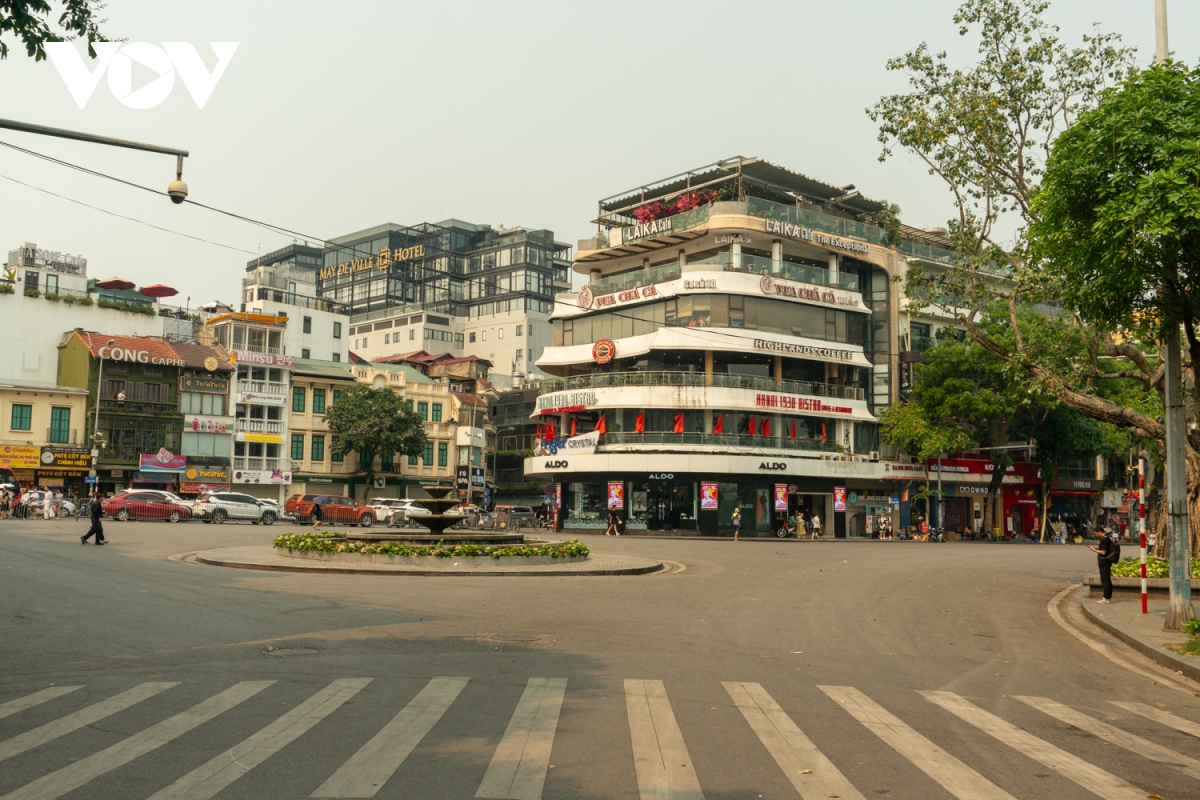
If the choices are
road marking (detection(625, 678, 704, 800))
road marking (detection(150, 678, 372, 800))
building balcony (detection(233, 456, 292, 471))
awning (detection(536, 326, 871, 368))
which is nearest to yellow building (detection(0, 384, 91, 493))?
building balcony (detection(233, 456, 292, 471))

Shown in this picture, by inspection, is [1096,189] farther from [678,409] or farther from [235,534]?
[678,409]

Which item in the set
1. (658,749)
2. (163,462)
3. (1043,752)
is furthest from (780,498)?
→ (658,749)

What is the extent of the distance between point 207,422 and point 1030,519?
187 feet

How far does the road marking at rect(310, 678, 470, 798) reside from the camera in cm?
589

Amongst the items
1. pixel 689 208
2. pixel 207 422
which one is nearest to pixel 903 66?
pixel 689 208

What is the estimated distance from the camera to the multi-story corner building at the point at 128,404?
59625 mm

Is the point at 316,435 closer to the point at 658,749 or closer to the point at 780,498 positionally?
the point at 780,498

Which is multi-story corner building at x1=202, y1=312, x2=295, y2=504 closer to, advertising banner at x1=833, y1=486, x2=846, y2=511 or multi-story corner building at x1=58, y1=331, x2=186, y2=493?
multi-story corner building at x1=58, y1=331, x2=186, y2=493

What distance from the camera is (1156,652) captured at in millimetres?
12859

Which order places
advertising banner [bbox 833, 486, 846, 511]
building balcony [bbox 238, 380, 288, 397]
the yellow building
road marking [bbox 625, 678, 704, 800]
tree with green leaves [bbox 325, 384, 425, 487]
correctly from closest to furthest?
road marking [bbox 625, 678, 704, 800]
the yellow building
advertising banner [bbox 833, 486, 846, 511]
building balcony [bbox 238, 380, 288, 397]
tree with green leaves [bbox 325, 384, 425, 487]

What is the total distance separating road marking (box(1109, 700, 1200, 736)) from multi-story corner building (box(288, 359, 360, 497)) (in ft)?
211

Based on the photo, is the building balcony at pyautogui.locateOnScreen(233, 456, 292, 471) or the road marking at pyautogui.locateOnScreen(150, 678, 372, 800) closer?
the road marking at pyautogui.locateOnScreen(150, 678, 372, 800)

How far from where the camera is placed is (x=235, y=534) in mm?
38688

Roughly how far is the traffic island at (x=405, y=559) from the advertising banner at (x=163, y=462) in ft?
127
